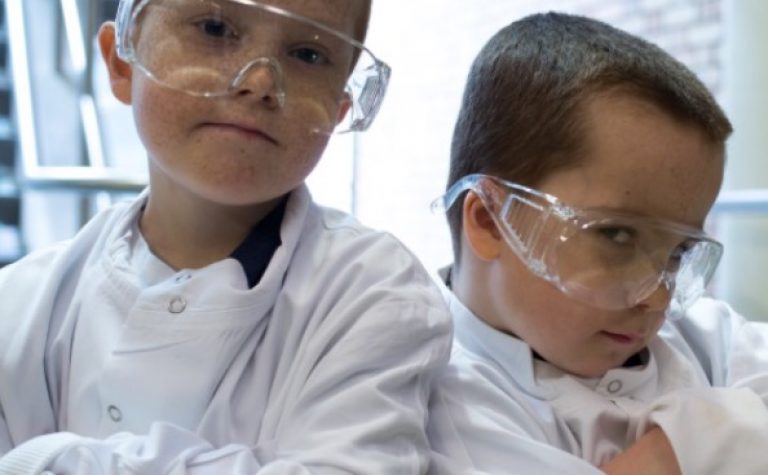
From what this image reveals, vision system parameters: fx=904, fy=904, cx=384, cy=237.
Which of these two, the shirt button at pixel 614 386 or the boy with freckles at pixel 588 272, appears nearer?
the boy with freckles at pixel 588 272

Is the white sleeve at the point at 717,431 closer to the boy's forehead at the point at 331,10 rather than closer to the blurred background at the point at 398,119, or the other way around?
the boy's forehead at the point at 331,10

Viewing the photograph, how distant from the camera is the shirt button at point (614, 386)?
1.18 metres

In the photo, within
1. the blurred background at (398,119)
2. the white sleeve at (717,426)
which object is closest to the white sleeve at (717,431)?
the white sleeve at (717,426)

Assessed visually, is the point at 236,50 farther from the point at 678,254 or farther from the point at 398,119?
the point at 398,119

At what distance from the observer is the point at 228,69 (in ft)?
3.25

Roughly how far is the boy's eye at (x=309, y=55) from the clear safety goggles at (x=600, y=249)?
11.8 inches

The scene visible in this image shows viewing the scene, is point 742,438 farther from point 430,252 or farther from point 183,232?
point 430,252

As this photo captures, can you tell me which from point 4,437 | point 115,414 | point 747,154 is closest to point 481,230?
point 115,414

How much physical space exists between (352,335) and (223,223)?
0.27 metres

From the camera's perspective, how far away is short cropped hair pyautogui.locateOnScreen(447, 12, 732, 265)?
113 cm

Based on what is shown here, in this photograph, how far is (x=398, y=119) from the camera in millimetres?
4840

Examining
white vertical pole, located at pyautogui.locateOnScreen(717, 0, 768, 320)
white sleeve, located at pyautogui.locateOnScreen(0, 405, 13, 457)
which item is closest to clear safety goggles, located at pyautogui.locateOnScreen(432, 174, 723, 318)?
white sleeve, located at pyautogui.locateOnScreen(0, 405, 13, 457)

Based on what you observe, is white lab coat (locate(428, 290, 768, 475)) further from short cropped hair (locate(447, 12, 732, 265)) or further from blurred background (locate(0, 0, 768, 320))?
blurred background (locate(0, 0, 768, 320))

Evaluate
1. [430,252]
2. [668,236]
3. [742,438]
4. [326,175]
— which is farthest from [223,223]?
[326,175]
